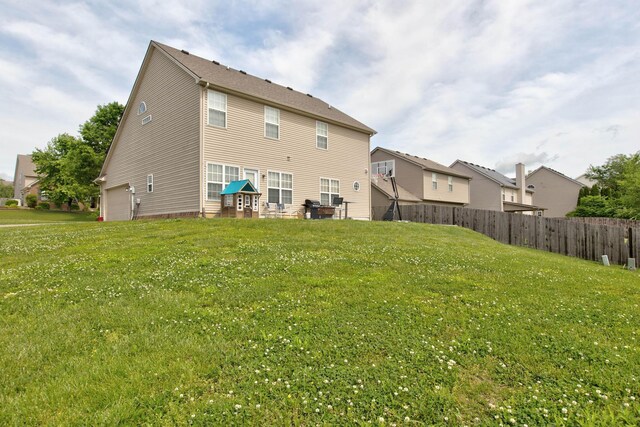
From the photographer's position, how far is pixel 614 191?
38.1 meters

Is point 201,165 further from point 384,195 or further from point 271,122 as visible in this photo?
point 384,195

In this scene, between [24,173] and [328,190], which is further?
[24,173]

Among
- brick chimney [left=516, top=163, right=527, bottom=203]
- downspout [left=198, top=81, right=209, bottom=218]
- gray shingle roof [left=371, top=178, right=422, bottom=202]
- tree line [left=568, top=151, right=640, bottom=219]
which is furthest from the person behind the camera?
brick chimney [left=516, top=163, right=527, bottom=203]

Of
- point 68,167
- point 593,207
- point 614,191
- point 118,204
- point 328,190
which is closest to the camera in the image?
point 328,190

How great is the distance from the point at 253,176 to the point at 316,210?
3634 millimetres

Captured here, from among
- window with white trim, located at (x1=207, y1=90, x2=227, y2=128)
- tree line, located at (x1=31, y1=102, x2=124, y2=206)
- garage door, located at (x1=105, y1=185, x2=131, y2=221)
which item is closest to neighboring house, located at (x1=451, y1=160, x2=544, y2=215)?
window with white trim, located at (x1=207, y1=90, x2=227, y2=128)

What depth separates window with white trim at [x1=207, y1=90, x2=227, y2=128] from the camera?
14281 millimetres

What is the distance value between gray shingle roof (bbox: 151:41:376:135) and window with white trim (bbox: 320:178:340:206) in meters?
3.69

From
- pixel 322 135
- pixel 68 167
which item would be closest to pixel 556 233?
pixel 322 135

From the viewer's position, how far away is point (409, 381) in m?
2.76

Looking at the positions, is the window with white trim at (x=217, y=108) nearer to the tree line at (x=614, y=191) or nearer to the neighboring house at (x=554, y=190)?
the tree line at (x=614, y=191)

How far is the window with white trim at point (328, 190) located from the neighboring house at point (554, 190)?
37.8 m

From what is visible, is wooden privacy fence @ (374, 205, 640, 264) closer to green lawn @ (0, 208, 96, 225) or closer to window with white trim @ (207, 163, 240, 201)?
window with white trim @ (207, 163, 240, 201)

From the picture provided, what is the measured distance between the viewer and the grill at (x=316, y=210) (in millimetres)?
16438
